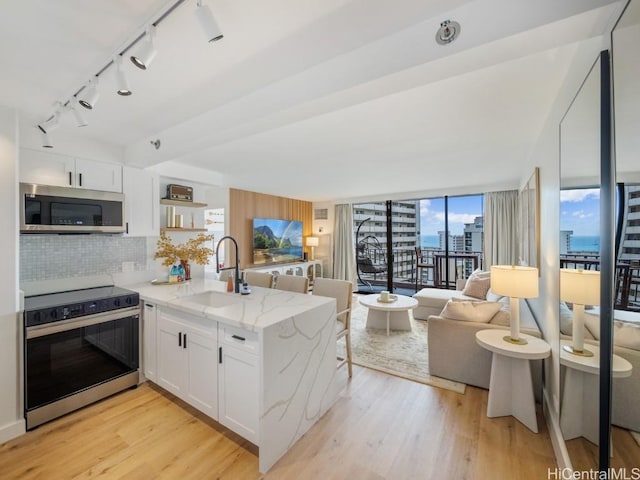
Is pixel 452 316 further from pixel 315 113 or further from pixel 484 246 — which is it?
pixel 484 246

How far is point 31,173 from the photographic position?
88.5 inches

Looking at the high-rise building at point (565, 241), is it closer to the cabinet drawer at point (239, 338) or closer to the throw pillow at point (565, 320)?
the throw pillow at point (565, 320)

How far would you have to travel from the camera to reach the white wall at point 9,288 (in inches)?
74.1

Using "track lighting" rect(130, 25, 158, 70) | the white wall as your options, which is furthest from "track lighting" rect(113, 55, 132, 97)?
the white wall

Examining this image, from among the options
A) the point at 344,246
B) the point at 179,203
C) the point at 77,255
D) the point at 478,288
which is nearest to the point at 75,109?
the point at 77,255

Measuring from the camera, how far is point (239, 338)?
5.66 feet

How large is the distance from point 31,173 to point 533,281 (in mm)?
4048

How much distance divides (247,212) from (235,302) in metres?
3.74

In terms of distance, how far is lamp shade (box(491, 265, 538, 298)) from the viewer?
205 cm

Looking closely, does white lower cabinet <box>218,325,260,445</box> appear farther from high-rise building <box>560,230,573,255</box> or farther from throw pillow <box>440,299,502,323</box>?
throw pillow <box>440,299,502,323</box>

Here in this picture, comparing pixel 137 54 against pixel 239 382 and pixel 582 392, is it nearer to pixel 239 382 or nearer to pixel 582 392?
pixel 239 382

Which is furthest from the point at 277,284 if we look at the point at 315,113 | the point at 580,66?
the point at 580,66

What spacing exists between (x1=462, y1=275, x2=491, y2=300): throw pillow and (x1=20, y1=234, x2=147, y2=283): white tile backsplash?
4420mm

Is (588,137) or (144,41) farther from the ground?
(144,41)
